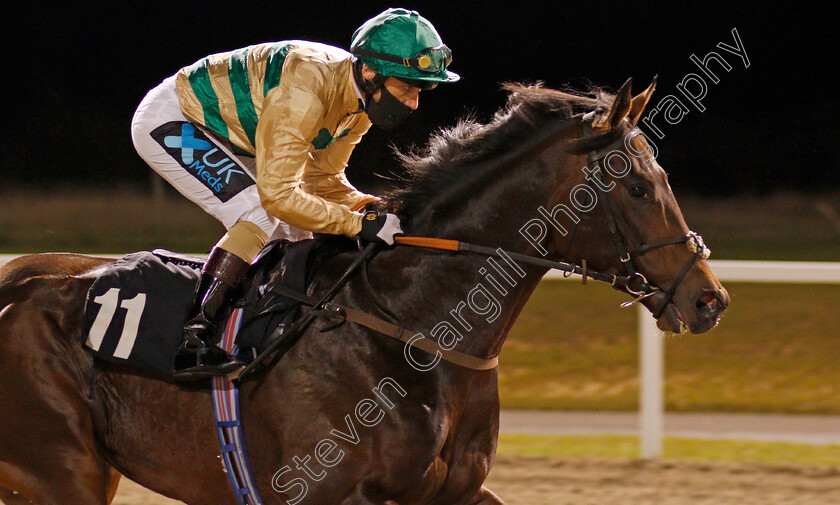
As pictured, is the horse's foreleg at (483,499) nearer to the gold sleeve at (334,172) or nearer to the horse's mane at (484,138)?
the horse's mane at (484,138)

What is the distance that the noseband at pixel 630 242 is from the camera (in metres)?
2.12

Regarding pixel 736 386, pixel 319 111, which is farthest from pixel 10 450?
pixel 736 386

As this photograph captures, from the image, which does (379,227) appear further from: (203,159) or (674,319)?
(674,319)

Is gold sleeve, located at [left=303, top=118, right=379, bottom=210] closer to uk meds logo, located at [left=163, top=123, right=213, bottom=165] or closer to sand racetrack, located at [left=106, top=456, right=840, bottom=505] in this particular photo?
uk meds logo, located at [left=163, top=123, right=213, bottom=165]

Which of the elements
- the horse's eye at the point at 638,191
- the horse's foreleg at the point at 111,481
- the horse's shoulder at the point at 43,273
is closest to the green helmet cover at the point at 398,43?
the horse's eye at the point at 638,191

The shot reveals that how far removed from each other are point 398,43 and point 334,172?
60 cm

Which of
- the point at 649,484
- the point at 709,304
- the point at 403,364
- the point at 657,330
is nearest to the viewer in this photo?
the point at 709,304

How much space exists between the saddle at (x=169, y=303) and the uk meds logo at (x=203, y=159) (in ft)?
0.66

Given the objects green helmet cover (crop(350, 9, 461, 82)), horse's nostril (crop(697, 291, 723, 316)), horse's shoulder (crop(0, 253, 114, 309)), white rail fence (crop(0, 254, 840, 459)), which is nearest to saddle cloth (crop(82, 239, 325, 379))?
horse's shoulder (crop(0, 253, 114, 309))

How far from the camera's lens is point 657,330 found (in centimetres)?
414

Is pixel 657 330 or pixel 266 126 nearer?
pixel 266 126

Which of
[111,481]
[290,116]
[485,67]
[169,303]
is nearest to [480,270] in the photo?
[290,116]

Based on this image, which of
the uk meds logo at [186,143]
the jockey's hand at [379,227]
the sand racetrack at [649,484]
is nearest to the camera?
the jockey's hand at [379,227]

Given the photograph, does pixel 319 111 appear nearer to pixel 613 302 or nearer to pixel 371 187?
pixel 613 302
